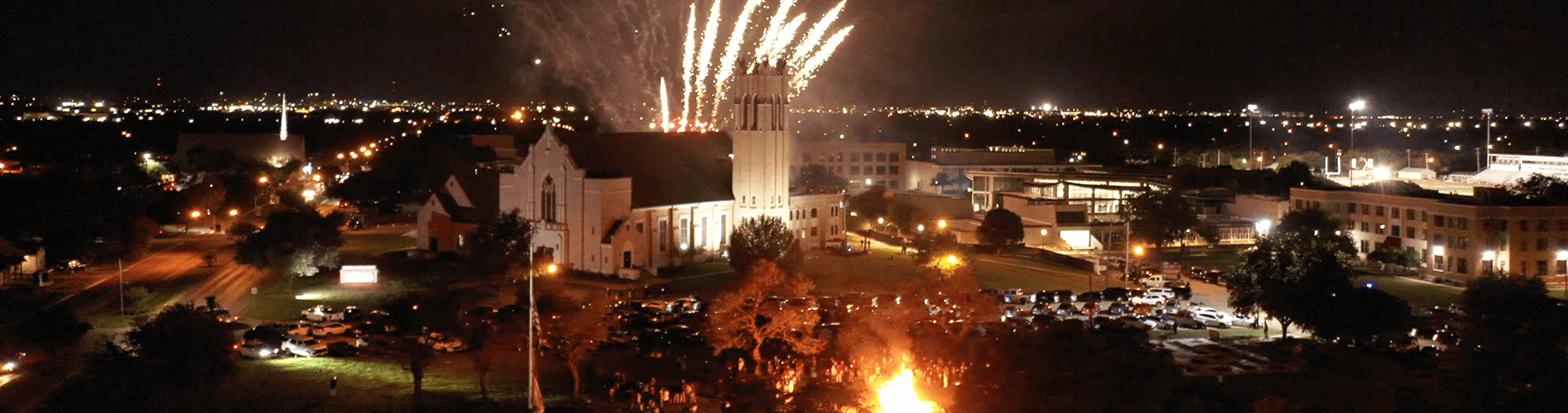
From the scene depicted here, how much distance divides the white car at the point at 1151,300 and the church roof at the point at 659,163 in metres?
12.2

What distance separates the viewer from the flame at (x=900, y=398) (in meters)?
19.0

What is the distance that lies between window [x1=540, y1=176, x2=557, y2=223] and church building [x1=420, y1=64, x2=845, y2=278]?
0.07ft

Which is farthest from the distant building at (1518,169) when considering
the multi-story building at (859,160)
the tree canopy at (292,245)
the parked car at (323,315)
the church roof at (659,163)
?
the parked car at (323,315)

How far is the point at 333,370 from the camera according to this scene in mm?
21031

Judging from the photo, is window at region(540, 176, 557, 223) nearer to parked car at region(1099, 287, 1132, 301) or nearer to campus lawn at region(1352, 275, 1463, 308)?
parked car at region(1099, 287, 1132, 301)

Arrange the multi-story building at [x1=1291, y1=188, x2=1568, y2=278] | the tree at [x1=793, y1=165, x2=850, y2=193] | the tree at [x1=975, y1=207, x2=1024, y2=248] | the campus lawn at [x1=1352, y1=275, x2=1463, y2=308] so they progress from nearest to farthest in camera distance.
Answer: the campus lawn at [x1=1352, y1=275, x2=1463, y2=308] < the multi-story building at [x1=1291, y1=188, x2=1568, y2=278] < the tree at [x1=975, y1=207, x2=1024, y2=248] < the tree at [x1=793, y1=165, x2=850, y2=193]

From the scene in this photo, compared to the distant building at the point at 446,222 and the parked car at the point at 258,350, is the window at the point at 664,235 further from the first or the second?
the parked car at the point at 258,350

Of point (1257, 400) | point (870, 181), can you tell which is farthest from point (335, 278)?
point (870, 181)

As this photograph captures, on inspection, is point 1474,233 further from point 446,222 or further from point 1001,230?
point 446,222

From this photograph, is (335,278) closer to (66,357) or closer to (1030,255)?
(66,357)

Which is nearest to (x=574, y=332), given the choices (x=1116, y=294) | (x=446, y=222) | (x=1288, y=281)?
(x=1288, y=281)

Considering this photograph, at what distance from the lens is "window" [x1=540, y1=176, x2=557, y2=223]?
3456cm

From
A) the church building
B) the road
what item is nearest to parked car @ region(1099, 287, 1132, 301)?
the church building

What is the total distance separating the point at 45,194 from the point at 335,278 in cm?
2195
